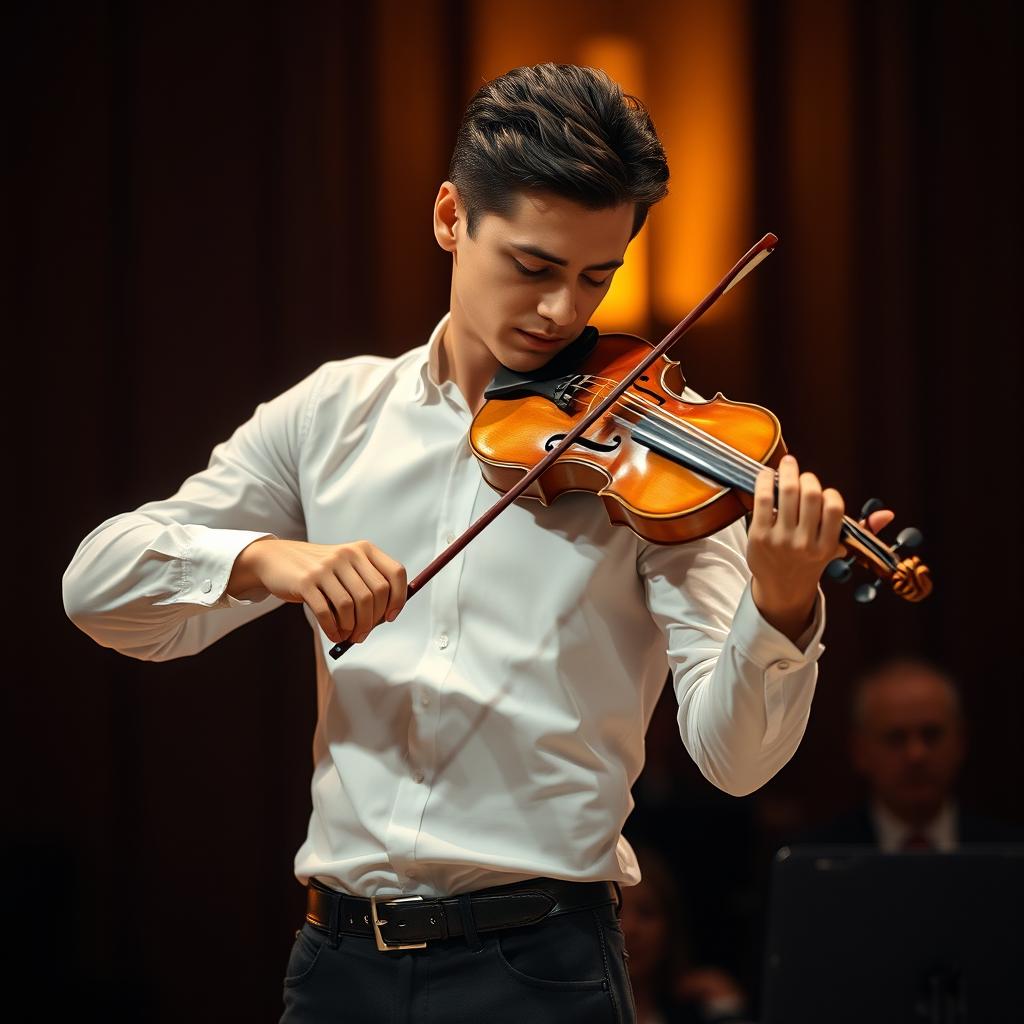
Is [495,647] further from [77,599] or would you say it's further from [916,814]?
[916,814]

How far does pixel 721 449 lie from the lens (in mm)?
1151

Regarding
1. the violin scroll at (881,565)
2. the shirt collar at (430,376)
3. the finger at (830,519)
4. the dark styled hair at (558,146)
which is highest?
the dark styled hair at (558,146)

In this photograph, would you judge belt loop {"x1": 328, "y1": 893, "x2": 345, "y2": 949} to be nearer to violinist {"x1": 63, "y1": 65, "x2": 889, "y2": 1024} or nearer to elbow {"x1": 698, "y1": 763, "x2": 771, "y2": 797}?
violinist {"x1": 63, "y1": 65, "x2": 889, "y2": 1024}

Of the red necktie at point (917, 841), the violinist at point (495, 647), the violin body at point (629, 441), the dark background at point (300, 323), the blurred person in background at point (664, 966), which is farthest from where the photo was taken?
the dark background at point (300, 323)

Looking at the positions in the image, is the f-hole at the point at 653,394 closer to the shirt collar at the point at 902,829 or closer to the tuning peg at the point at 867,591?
the tuning peg at the point at 867,591

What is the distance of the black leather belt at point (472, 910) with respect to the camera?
1.26 metres

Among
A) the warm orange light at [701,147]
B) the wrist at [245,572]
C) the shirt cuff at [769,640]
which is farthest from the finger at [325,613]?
the warm orange light at [701,147]

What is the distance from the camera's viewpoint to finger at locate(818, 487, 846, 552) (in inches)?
40.4

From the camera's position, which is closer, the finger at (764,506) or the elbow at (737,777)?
the finger at (764,506)

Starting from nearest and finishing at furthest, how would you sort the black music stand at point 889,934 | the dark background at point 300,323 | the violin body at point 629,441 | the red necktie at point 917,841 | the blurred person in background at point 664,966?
1. the violin body at point 629,441
2. the black music stand at point 889,934
3. the blurred person in background at point 664,966
4. the red necktie at point 917,841
5. the dark background at point 300,323

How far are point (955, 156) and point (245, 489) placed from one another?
2235 millimetres

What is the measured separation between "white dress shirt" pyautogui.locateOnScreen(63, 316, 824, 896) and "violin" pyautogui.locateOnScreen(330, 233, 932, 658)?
0.23 ft

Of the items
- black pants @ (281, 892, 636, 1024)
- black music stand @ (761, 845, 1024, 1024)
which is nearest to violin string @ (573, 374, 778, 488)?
black pants @ (281, 892, 636, 1024)

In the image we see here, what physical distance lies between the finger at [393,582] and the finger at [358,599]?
16 mm
